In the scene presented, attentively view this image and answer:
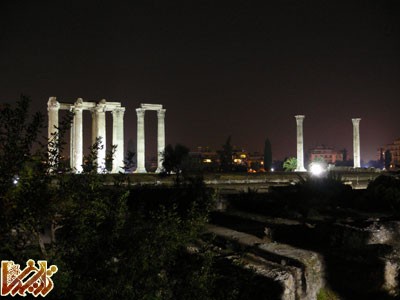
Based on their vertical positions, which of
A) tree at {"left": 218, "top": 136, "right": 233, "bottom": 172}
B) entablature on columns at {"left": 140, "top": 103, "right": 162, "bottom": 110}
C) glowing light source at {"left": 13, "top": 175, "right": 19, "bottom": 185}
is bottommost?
glowing light source at {"left": 13, "top": 175, "right": 19, "bottom": 185}

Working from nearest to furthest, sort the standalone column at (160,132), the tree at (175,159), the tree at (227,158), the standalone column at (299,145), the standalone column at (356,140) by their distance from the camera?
1. the tree at (175,159)
2. the standalone column at (160,132)
3. the standalone column at (299,145)
4. the standalone column at (356,140)
5. the tree at (227,158)

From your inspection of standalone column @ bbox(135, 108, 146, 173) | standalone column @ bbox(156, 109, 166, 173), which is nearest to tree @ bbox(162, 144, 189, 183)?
standalone column @ bbox(156, 109, 166, 173)

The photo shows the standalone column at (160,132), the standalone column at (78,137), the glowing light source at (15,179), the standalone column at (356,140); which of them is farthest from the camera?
the standalone column at (356,140)

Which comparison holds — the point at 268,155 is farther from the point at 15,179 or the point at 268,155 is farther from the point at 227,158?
the point at 15,179

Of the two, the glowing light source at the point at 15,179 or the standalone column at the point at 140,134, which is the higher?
the standalone column at the point at 140,134

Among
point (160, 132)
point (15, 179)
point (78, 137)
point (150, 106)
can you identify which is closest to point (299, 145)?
A: point (160, 132)

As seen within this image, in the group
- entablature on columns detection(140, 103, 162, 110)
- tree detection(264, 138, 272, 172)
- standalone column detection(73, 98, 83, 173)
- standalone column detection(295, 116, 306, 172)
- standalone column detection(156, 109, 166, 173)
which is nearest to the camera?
standalone column detection(73, 98, 83, 173)

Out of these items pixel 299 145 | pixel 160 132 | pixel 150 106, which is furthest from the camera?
pixel 299 145

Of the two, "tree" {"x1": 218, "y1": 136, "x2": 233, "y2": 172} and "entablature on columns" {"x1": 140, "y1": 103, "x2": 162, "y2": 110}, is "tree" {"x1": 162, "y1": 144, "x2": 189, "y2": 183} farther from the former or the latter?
"tree" {"x1": 218, "y1": 136, "x2": 233, "y2": 172}

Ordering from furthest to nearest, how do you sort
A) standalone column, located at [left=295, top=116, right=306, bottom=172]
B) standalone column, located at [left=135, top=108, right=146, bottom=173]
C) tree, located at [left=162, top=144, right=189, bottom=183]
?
1. standalone column, located at [left=295, top=116, right=306, bottom=172]
2. standalone column, located at [left=135, top=108, right=146, bottom=173]
3. tree, located at [left=162, top=144, right=189, bottom=183]

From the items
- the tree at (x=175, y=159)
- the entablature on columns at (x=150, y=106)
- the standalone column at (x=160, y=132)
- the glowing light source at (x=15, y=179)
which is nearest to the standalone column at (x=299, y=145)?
the tree at (x=175, y=159)

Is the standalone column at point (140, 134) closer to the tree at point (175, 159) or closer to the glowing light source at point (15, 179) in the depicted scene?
the tree at point (175, 159)

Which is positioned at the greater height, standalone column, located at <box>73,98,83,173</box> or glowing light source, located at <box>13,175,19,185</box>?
standalone column, located at <box>73,98,83,173</box>

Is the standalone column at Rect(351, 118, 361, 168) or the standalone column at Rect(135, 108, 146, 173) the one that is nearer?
the standalone column at Rect(135, 108, 146, 173)
